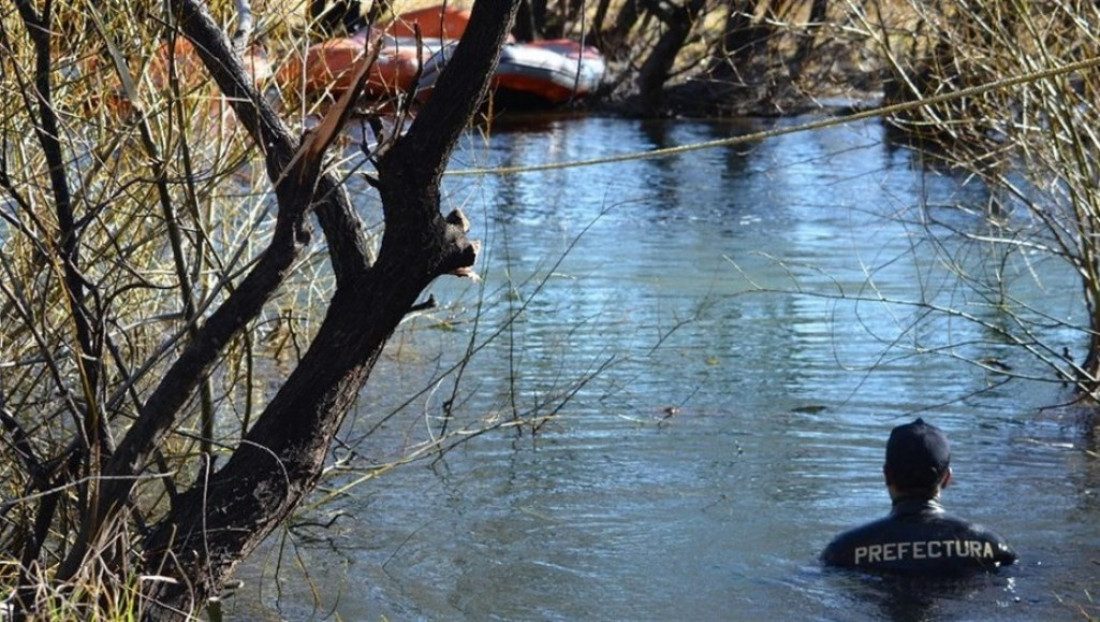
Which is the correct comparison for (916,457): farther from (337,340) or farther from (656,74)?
(656,74)

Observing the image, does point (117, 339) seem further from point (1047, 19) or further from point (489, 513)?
point (1047, 19)

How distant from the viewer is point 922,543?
6312 mm

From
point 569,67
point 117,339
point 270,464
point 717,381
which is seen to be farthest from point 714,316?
point 569,67

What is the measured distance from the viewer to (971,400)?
955 cm

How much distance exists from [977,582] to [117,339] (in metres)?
3.98

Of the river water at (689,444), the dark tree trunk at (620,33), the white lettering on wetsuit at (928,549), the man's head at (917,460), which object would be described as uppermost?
the dark tree trunk at (620,33)

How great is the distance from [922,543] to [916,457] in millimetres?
357

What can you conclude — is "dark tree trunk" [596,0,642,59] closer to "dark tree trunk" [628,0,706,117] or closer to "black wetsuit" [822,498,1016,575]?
"dark tree trunk" [628,0,706,117]

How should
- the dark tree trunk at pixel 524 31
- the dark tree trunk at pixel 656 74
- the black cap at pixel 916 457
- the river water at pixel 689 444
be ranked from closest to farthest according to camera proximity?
1. the black cap at pixel 916 457
2. the river water at pixel 689 444
3. the dark tree trunk at pixel 656 74
4. the dark tree trunk at pixel 524 31

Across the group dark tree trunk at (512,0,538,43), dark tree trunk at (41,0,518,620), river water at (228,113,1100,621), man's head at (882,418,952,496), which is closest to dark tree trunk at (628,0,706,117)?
dark tree trunk at (512,0,538,43)

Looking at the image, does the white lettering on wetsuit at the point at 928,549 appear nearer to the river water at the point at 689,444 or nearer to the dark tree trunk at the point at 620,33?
the river water at the point at 689,444

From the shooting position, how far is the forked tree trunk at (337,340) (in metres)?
4.57

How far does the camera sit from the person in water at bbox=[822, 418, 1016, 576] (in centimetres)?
626

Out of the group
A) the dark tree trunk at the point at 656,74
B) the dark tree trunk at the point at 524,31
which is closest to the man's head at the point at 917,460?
the dark tree trunk at the point at 656,74
